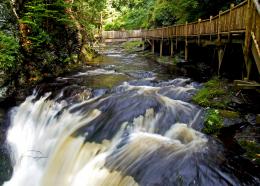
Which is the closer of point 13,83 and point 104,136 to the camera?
point 104,136

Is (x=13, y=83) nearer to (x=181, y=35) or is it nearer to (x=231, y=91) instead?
(x=231, y=91)

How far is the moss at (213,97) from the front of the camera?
9531 mm

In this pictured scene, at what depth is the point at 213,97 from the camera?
33.2 ft

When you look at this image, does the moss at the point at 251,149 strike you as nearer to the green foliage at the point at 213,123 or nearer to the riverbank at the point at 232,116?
the riverbank at the point at 232,116

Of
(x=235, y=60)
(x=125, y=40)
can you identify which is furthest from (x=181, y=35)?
(x=125, y=40)

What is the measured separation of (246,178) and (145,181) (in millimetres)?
1861

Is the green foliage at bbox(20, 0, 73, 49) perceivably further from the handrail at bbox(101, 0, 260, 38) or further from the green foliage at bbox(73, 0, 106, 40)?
the handrail at bbox(101, 0, 260, 38)

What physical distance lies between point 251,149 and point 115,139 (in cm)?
319

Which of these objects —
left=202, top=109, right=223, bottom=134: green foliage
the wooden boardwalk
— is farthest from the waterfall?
the wooden boardwalk

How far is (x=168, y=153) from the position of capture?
6.89 metres

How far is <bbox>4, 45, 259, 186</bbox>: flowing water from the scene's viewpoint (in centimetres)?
637

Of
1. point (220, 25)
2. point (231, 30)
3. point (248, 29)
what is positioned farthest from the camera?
point (220, 25)

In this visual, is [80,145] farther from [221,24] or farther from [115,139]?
[221,24]

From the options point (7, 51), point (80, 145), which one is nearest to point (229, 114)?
point (80, 145)
